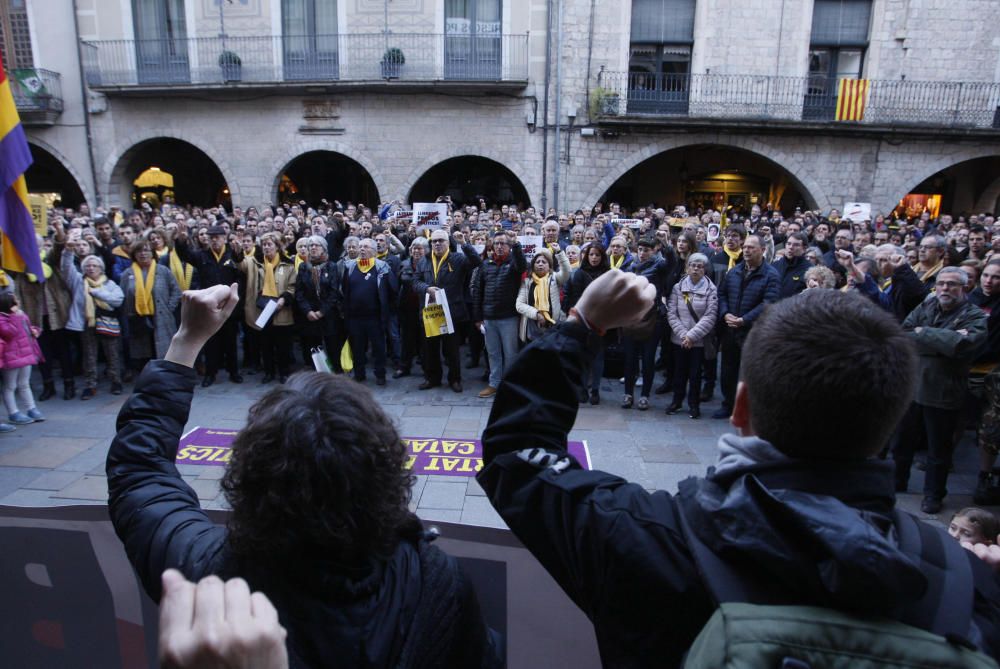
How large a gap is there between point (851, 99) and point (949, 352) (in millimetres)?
13937

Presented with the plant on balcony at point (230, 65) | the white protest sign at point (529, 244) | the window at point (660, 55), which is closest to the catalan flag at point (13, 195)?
the white protest sign at point (529, 244)

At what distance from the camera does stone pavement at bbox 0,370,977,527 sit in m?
4.96

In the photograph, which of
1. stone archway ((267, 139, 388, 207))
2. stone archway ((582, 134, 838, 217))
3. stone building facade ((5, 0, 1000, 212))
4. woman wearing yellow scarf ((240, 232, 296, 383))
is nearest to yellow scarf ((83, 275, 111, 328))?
woman wearing yellow scarf ((240, 232, 296, 383))

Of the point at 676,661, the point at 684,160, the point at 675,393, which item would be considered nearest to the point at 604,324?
the point at 676,661

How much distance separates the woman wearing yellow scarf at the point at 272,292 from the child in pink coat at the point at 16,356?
2203 mm

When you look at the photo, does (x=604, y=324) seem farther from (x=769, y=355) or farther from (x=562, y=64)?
(x=562, y=64)

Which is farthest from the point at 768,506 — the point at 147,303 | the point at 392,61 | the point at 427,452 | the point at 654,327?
the point at 392,61

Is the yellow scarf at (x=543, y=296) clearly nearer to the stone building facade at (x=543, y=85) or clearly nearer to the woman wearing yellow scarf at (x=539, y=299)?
the woman wearing yellow scarf at (x=539, y=299)

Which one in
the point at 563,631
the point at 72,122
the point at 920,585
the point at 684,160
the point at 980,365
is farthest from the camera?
the point at 684,160

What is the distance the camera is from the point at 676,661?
3.78 feet

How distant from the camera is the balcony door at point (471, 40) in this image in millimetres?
16172

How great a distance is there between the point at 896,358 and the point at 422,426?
5.74 meters

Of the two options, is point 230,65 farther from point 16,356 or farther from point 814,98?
point 814,98

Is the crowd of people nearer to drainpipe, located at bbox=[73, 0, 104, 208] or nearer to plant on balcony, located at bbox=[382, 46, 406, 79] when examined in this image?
plant on balcony, located at bbox=[382, 46, 406, 79]
